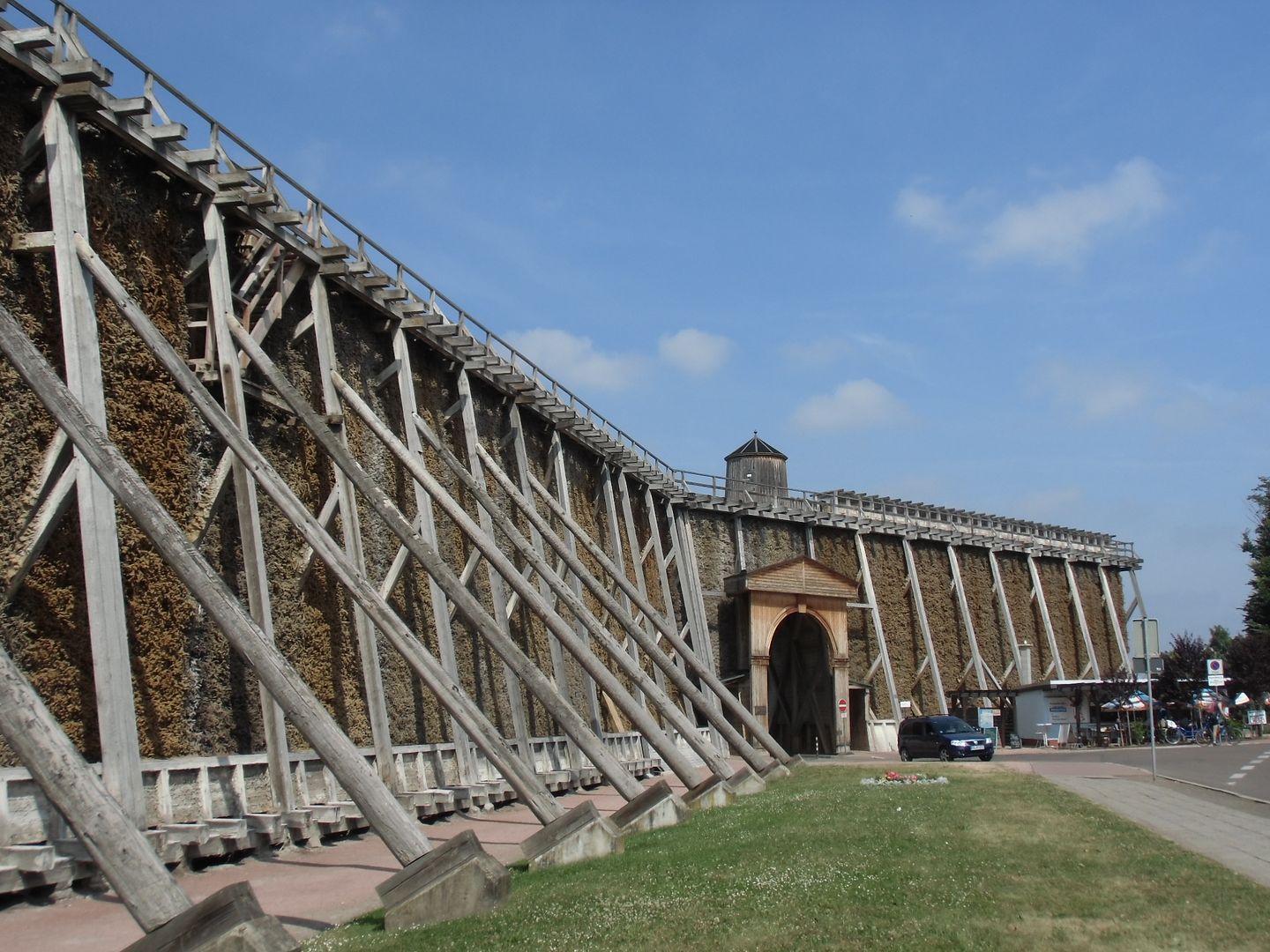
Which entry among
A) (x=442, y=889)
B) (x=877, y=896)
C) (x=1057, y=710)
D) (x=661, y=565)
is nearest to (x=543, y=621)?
(x=442, y=889)

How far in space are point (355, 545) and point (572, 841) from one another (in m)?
7.29

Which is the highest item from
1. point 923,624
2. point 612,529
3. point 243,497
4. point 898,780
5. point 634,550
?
point 612,529

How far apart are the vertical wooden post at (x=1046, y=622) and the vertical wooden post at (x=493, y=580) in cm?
3385

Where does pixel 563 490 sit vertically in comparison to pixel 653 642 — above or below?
above

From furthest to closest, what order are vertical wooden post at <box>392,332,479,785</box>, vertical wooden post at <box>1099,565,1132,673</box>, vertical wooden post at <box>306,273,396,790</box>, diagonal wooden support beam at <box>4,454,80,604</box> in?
vertical wooden post at <box>1099,565,1132,673</box> → vertical wooden post at <box>392,332,479,785</box> → vertical wooden post at <box>306,273,396,790</box> → diagonal wooden support beam at <box>4,454,80,604</box>

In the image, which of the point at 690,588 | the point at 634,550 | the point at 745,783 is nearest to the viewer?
the point at 745,783

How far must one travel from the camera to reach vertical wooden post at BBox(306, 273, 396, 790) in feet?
53.1

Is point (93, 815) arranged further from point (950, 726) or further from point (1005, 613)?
point (1005, 613)

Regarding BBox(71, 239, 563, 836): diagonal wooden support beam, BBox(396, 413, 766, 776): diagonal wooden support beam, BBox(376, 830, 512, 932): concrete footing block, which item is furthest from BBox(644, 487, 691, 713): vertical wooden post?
BBox(376, 830, 512, 932): concrete footing block

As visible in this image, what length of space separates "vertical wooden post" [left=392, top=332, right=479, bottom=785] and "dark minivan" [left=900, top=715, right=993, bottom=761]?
16.2 m

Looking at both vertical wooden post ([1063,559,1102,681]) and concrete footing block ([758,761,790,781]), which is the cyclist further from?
concrete footing block ([758,761,790,781])

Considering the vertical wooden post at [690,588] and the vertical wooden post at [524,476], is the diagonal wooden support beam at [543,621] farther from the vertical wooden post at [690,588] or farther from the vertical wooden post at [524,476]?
the vertical wooden post at [690,588]

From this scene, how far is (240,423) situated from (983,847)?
31.0 feet

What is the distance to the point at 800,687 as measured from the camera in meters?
44.1
